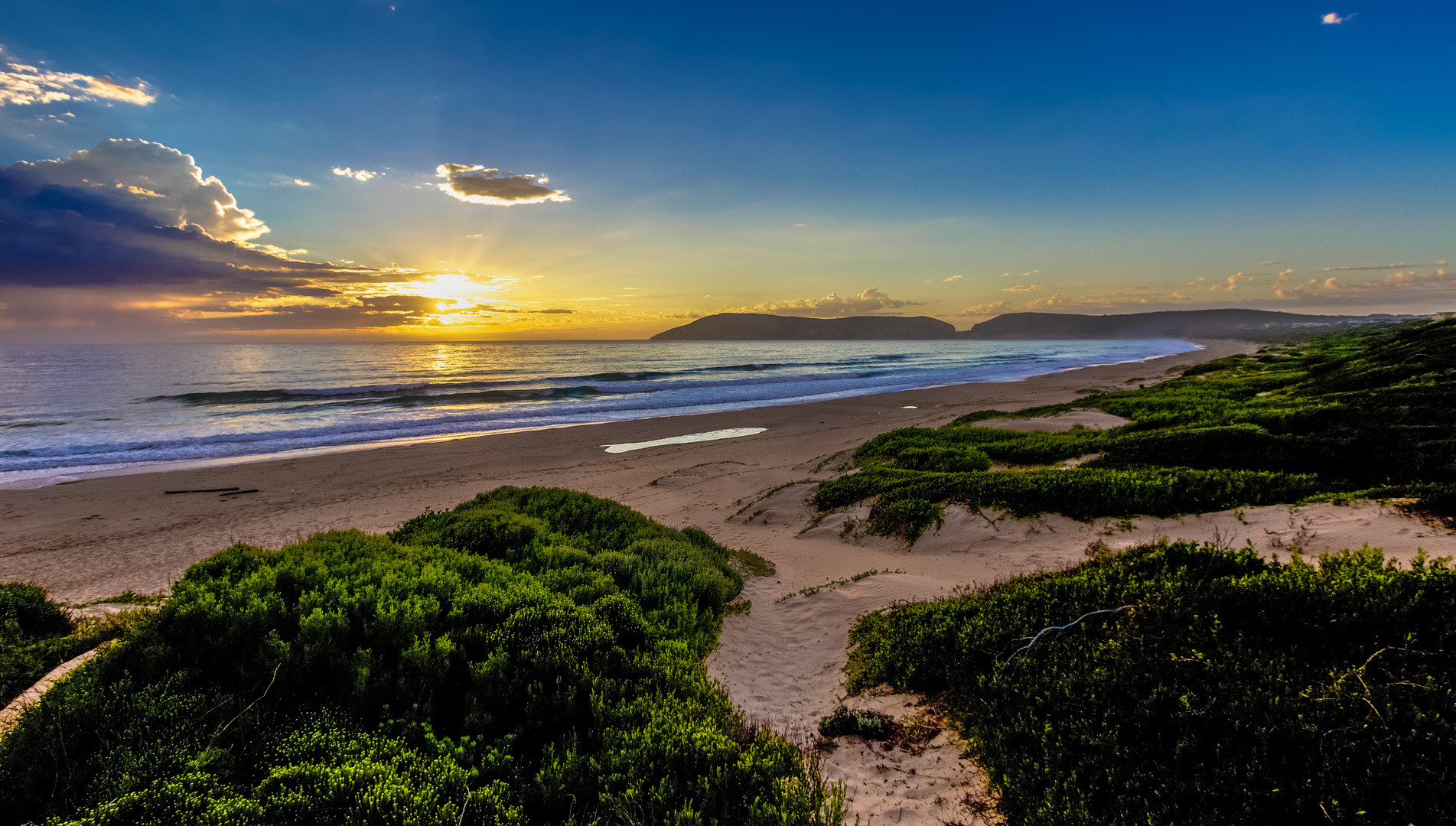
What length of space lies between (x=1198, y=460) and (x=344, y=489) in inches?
778

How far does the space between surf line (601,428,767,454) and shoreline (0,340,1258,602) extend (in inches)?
21.9

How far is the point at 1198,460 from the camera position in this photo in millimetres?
9859

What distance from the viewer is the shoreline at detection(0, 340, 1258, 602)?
34.8ft

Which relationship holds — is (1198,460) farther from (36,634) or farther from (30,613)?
(30,613)

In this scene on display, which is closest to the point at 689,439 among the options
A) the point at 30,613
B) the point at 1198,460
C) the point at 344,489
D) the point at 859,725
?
the point at 344,489

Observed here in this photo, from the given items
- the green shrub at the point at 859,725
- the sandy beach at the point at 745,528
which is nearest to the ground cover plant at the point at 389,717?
the green shrub at the point at 859,725

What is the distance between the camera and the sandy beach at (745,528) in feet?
16.8

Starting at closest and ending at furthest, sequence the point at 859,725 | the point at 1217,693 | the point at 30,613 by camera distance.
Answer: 1. the point at 1217,693
2. the point at 859,725
3. the point at 30,613

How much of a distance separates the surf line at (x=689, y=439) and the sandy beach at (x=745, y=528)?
567 millimetres

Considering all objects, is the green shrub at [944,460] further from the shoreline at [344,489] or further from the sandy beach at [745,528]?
the shoreline at [344,489]

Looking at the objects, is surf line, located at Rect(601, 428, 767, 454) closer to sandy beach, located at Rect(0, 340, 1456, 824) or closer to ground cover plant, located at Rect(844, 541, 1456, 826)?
sandy beach, located at Rect(0, 340, 1456, 824)

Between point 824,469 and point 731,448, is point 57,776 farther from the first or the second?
point 731,448

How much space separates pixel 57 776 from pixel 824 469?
13400 mm

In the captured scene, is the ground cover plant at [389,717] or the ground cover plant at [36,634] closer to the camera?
the ground cover plant at [389,717]
